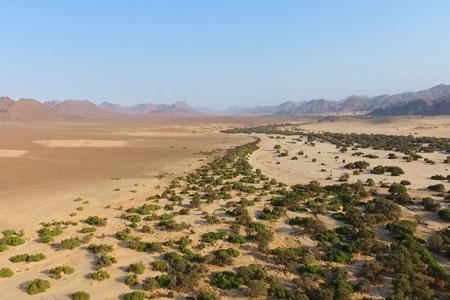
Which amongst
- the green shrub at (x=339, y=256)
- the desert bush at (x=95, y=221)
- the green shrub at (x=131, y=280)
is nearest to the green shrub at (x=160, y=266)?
the green shrub at (x=131, y=280)

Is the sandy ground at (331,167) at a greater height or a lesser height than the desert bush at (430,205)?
lesser

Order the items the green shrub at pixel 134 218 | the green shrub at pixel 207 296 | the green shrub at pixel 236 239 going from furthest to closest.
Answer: the green shrub at pixel 134 218, the green shrub at pixel 236 239, the green shrub at pixel 207 296

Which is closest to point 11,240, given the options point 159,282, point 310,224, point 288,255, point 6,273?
point 6,273

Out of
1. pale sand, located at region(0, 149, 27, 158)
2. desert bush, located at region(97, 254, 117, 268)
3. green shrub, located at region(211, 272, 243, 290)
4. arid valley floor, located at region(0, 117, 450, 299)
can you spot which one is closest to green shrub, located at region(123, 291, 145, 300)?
arid valley floor, located at region(0, 117, 450, 299)

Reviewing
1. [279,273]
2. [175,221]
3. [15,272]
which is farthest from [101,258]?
[279,273]

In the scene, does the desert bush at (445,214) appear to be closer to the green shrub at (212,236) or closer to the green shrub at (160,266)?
the green shrub at (212,236)

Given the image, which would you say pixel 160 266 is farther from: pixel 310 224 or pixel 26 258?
pixel 310 224
